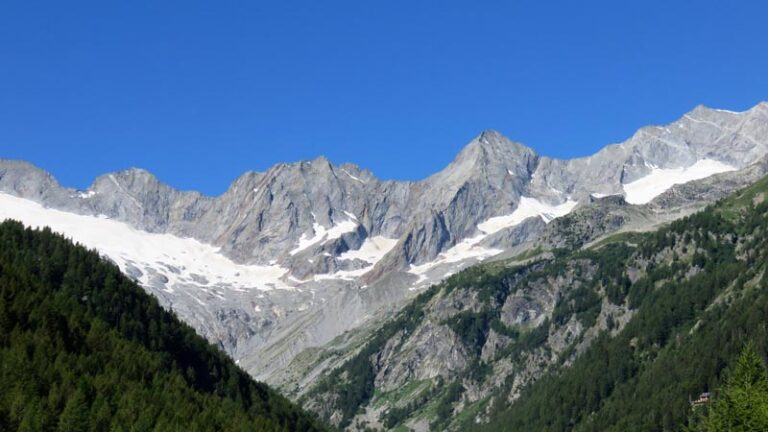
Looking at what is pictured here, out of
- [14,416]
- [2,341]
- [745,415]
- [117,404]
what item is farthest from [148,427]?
[745,415]

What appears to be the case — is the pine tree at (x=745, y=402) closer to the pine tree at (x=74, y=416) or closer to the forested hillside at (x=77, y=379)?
the forested hillside at (x=77, y=379)

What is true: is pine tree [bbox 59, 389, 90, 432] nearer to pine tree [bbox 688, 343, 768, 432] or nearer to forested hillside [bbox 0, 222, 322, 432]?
forested hillside [bbox 0, 222, 322, 432]

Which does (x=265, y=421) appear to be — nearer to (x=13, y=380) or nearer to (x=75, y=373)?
(x=75, y=373)

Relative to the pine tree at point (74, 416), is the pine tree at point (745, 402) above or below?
below

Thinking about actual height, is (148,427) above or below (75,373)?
below

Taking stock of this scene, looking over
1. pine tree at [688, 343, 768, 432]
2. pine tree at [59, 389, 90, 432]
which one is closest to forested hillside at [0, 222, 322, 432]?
pine tree at [59, 389, 90, 432]

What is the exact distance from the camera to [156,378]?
166m

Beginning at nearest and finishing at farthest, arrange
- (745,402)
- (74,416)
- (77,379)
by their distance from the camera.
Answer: (745,402)
(74,416)
(77,379)

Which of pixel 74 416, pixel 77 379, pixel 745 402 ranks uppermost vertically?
pixel 77 379

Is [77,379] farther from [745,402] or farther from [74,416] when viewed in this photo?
[745,402]

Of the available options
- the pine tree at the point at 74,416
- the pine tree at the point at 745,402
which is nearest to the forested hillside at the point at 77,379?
the pine tree at the point at 74,416

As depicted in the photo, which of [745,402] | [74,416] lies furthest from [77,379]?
[745,402]

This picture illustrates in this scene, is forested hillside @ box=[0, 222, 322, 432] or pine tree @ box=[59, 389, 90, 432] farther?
forested hillside @ box=[0, 222, 322, 432]

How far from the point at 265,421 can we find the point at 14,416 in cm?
6570
